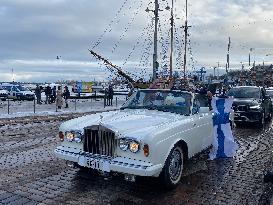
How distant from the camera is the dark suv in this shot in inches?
603

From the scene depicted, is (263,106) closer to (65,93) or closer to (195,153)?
(195,153)

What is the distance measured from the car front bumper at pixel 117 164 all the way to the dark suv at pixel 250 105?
33.5ft

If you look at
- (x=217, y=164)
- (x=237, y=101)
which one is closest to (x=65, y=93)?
(x=237, y=101)

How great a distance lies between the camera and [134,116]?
23.0 ft

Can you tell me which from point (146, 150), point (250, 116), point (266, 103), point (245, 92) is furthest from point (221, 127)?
point (266, 103)

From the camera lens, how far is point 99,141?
6109mm

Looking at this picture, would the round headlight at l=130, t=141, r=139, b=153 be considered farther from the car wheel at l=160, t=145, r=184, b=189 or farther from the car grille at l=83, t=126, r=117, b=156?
the car wheel at l=160, t=145, r=184, b=189

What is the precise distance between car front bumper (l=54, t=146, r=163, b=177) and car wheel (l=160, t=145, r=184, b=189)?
263 millimetres

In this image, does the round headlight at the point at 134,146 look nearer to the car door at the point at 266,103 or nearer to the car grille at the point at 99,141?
the car grille at the point at 99,141

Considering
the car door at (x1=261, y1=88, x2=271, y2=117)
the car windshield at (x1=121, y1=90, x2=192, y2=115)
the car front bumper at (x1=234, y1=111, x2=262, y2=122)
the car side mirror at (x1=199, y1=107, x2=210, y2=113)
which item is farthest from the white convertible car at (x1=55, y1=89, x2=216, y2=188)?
the car door at (x1=261, y1=88, x2=271, y2=117)

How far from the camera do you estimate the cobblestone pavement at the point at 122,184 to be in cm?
587

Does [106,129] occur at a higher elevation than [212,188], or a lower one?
higher

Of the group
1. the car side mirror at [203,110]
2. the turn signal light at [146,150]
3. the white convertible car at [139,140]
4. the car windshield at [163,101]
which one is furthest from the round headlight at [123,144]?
the car side mirror at [203,110]

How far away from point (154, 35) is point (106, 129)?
76.6ft
